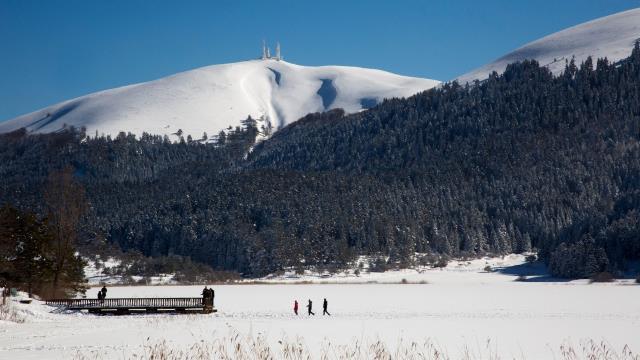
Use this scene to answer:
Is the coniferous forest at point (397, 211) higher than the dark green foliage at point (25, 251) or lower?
higher

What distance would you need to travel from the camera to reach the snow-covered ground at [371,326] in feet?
101

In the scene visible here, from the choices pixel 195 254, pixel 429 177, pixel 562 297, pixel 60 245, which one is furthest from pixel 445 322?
pixel 429 177

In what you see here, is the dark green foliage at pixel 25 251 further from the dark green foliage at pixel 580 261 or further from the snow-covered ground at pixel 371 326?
the dark green foliage at pixel 580 261

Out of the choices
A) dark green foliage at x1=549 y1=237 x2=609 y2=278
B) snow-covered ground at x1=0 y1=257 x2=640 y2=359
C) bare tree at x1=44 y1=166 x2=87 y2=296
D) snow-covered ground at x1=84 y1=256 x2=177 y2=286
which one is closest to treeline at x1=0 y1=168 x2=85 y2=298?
bare tree at x1=44 y1=166 x2=87 y2=296

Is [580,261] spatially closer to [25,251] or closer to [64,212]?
[64,212]

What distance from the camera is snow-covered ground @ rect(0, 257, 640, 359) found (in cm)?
3075

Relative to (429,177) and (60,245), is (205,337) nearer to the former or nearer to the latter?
(60,245)

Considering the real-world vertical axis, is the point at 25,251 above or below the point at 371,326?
above

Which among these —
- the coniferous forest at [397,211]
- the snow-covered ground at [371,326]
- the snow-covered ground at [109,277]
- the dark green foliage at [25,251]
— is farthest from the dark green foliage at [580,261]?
the dark green foliage at [25,251]

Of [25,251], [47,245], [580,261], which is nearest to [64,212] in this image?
[47,245]

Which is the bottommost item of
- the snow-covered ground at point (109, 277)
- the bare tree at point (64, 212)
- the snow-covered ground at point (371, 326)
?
the snow-covered ground at point (371, 326)

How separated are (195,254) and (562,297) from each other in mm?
98202

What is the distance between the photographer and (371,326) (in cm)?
4044

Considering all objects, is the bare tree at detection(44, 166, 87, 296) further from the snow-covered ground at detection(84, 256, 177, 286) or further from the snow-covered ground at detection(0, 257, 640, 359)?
the snow-covered ground at detection(84, 256, 177, 286)
